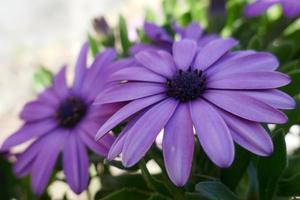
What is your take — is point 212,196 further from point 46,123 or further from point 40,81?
point 40,81

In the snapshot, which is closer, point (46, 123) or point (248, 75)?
point (248, 75)

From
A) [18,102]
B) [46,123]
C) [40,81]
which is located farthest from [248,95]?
[18,102]

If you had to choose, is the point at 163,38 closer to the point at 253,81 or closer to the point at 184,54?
the point at 184,54

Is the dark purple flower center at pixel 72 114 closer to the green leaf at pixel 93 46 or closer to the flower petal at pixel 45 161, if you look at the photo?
the flower petal at pixel 45 161

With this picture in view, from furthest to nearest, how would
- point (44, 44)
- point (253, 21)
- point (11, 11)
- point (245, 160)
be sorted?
point (11, 11) < point (44, 44) < point (253, 21) < point (245, 160)

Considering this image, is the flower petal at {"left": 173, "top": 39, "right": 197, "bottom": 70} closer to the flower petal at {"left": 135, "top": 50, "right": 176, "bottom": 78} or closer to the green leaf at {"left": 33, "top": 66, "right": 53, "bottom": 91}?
the flower petal at {"left": 135, "top": 50, "right": 176, "bottom": 78}

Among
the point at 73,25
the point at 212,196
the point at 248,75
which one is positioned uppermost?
the point at 73,25

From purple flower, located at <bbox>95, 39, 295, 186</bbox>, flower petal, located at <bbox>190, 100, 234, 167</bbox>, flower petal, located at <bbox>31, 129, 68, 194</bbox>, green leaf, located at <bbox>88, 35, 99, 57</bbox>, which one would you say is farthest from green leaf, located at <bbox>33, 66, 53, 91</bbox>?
flower petal, located at <bbox>190, 100, 234, 167</bbox>

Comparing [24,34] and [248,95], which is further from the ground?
[24,34]
